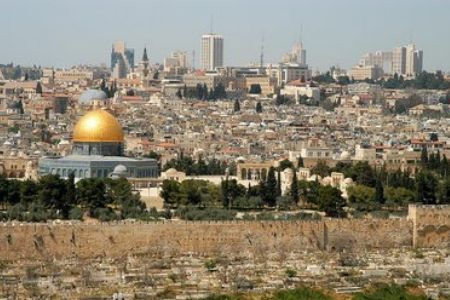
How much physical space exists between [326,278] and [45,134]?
171ft

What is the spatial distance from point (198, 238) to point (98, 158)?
16309 millimetres

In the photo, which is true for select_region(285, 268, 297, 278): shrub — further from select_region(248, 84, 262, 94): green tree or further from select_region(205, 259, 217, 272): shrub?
select_region(248, 84, 262, 94): green tree

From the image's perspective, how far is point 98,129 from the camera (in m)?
61.9

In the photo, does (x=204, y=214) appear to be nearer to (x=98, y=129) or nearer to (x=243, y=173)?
(x=98, y=129)

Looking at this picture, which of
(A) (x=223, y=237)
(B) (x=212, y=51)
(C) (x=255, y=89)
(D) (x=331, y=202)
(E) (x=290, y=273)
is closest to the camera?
(E) (x=290, y=273)

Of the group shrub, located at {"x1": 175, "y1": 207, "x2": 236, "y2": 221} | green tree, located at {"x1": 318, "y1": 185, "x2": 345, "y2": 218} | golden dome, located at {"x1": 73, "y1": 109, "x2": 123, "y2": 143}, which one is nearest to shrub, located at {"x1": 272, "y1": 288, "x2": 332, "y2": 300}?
shrub, located at {"x1": 175, "y1": 207, "x2": 236, "y2": 221}

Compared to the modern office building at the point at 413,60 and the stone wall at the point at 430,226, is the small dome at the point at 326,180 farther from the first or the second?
the modern office building at the point at 413,60

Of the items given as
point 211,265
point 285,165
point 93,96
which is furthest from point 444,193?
point 93,96

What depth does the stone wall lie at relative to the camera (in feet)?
158

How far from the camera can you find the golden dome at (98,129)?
61.8 meters

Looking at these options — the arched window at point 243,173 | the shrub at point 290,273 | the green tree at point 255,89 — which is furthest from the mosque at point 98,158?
the green tree at point 255,89

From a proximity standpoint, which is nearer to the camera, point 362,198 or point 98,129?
point 362,198

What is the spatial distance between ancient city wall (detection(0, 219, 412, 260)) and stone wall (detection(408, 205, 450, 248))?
10.0 inches

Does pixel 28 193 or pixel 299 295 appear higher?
pixel 28 193
